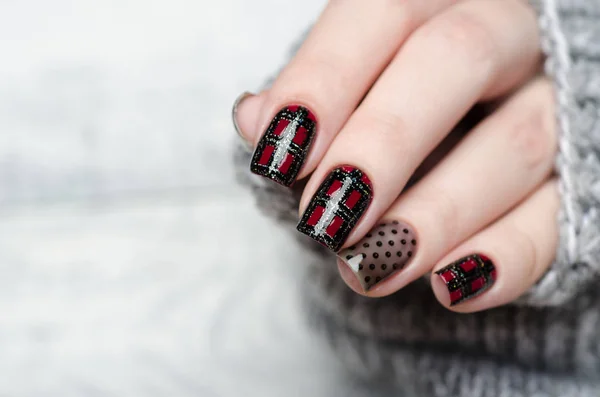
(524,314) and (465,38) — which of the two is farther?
(524,314)

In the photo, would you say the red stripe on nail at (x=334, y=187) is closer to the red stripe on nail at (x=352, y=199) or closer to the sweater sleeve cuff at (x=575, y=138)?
the red stripe on nail at (x=352, y=199)

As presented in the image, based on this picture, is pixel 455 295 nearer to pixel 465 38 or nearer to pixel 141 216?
pixel 465 38

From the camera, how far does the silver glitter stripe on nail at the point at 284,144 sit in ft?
1.50

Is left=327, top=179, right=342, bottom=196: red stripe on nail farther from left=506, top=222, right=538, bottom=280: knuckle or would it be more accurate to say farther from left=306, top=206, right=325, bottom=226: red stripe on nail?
left=506, top=222, right=538, bottom=280: knuckle

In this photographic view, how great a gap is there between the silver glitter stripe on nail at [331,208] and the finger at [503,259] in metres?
0.09

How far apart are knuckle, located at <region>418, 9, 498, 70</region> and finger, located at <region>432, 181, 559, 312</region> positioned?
4.8 inches

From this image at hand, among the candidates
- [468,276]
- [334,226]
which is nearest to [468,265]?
[468,276]

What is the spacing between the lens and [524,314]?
24.5 inches

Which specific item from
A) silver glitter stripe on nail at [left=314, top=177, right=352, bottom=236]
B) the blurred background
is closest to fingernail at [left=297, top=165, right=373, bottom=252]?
silver glitter stripe on nail at [left=314, top=177, right=352, bottom=236]

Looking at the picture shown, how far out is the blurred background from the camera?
2.40ft

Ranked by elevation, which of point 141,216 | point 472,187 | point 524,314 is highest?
point 472,187

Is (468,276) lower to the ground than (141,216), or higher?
higher

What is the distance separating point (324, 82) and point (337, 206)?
93 mm

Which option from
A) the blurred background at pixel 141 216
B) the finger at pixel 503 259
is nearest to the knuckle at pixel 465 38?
the finger at pixel 503 259
